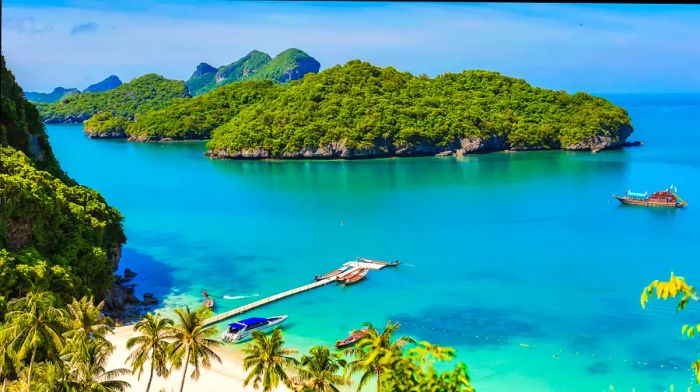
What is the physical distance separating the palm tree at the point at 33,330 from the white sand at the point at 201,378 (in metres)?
2.51

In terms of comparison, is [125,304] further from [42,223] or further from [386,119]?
[386,119]

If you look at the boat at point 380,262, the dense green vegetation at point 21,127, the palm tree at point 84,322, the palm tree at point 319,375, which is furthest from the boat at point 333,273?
the palm tree at point 319,375

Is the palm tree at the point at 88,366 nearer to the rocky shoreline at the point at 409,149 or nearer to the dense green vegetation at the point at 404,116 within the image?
the dense green vegetation at the point at 404,116

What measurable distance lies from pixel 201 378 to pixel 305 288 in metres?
9.00

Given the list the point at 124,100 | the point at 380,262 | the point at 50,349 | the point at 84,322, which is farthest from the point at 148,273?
the point at 124,100

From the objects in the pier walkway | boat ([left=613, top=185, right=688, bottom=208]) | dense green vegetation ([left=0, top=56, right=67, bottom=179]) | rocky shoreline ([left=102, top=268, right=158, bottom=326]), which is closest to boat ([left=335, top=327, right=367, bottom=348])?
the pier walkway

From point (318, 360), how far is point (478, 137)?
63326 mm

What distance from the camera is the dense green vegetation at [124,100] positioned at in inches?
4882

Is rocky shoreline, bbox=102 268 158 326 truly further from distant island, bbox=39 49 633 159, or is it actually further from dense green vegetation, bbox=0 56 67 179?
distant island, bbox=39 49 633 159

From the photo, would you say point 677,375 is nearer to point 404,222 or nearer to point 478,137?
point 404,222

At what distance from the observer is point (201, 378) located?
60.6ft

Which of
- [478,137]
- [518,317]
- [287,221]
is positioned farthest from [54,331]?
[478,137]

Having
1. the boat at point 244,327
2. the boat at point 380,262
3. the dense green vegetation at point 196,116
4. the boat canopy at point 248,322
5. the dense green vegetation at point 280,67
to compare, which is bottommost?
the boat at point 244,327

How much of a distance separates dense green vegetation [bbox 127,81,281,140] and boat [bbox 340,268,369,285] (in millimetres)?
68802
